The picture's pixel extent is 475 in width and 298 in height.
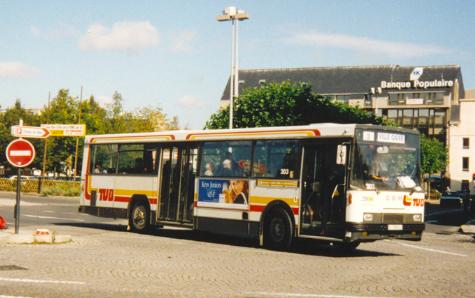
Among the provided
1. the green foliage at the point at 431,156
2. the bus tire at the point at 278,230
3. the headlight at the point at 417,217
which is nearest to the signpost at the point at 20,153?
the bus tire at the point at 278,230

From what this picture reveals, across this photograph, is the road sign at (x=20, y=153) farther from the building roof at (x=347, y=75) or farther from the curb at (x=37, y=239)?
the building roof at (x=347, y=75)

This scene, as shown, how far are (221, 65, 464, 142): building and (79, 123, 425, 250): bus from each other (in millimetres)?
80609

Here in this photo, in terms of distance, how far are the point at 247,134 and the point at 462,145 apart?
88.0 m

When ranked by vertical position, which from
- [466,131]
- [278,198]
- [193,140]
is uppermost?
[466,131]

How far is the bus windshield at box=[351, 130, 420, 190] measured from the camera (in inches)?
582

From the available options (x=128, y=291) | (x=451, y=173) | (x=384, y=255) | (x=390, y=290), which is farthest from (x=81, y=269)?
(x=451, y=173)

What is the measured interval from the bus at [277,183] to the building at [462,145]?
274ft

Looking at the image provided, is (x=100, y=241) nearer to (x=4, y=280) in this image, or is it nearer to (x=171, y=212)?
(x=171, y=212)

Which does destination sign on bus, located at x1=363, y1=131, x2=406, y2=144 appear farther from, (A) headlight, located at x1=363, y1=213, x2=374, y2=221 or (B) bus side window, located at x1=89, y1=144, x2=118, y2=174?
(B) bus side window, located at x1=89, y1=144, x2=118, y2=174

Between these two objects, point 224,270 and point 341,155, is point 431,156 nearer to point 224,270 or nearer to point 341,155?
point 341,155

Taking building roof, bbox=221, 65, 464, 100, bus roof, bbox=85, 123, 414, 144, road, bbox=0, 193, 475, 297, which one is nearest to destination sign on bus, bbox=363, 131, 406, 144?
bus roof, bbox=85, 123, 414, 144

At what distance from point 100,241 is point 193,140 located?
368 centimetres

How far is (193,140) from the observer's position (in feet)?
61.7

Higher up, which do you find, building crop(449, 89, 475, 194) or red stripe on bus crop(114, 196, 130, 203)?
building crop(449, 89, 475, 194)
